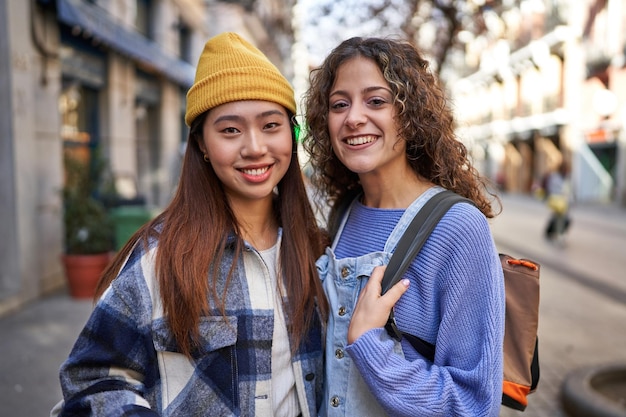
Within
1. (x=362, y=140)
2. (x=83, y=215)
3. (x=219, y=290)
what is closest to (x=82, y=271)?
(x=83, y=215)

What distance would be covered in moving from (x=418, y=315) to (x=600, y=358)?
4.58m

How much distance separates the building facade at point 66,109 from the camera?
5.97 m

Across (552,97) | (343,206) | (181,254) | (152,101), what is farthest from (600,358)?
(552,97)

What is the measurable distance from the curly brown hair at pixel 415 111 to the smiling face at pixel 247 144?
27 cm

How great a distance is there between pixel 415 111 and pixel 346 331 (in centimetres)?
73

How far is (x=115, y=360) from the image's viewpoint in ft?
4.80

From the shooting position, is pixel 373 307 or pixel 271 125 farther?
pixel 271 125

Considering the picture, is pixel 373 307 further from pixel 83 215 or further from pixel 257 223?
pixel 83 215

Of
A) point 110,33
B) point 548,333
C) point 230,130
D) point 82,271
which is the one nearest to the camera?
point 230,130

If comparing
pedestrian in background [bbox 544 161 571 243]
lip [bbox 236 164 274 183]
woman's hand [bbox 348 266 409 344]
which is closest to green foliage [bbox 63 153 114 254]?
lip [bbox 236 164 274 183]

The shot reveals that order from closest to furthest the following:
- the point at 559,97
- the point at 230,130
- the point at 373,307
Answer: the point at 373,307 → the point at 230,130 → the point at 559,97

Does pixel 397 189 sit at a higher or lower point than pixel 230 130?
lower

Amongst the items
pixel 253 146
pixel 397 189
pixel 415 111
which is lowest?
pixel 397 189

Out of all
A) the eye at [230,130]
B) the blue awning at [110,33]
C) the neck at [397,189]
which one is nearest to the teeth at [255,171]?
the eye at [230,130]
